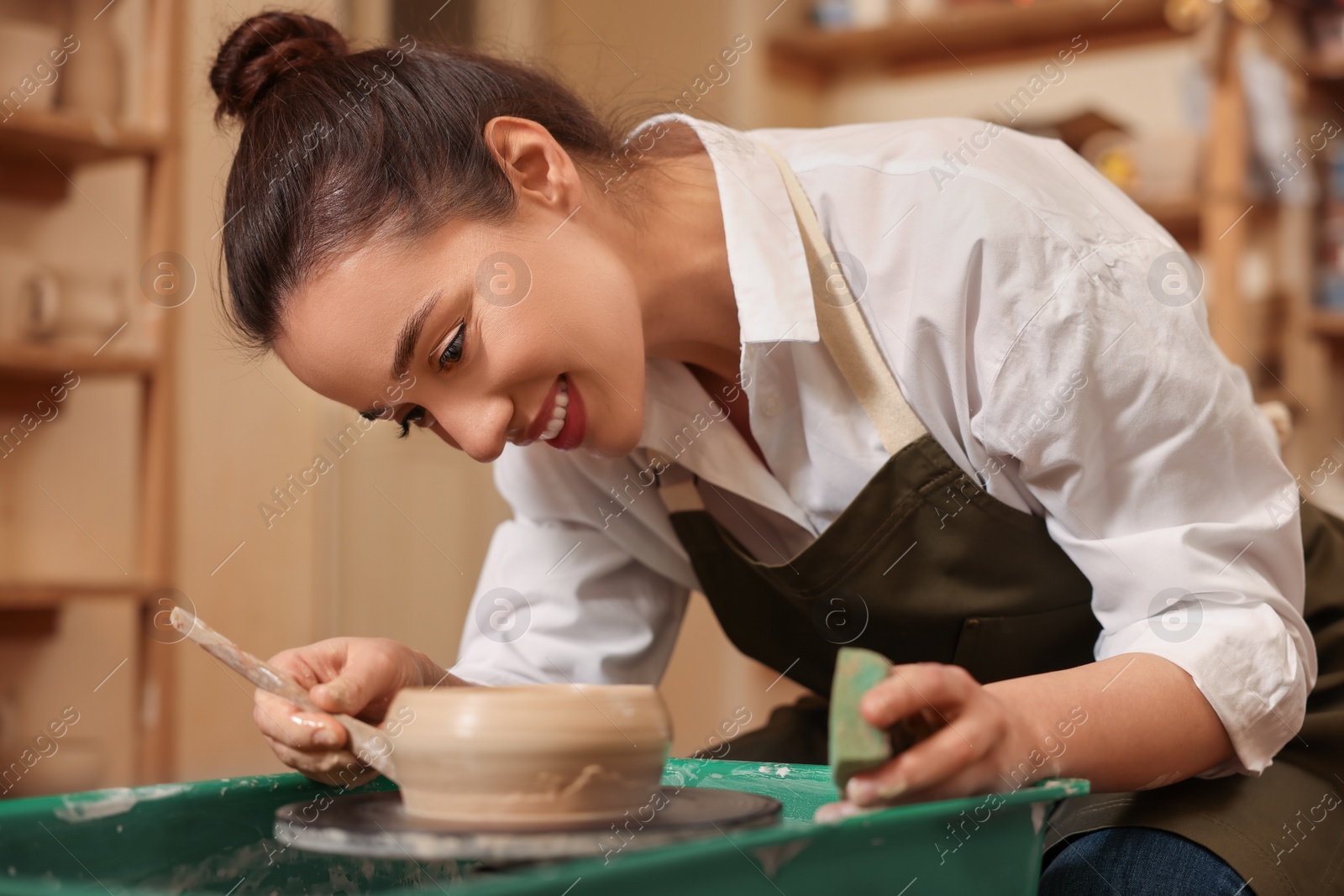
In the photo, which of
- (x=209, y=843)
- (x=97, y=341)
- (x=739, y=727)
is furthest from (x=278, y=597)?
(x=209, y=843)

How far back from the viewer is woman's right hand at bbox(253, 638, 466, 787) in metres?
0.69

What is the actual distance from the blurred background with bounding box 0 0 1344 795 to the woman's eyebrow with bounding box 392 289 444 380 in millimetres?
907

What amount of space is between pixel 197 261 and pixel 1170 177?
1838 mm

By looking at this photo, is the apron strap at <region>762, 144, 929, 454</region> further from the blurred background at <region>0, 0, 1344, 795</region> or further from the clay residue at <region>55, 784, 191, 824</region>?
the blurred background at <region>0, 0, 1344, 795</region>

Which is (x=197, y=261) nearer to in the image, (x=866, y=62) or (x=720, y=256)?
(x=720, y=256)

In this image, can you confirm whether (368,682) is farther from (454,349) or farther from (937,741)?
(937,741)

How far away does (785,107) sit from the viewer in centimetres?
329

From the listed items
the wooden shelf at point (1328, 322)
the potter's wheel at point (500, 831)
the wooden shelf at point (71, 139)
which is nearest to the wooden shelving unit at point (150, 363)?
the wooden shelf at point (71, 139)

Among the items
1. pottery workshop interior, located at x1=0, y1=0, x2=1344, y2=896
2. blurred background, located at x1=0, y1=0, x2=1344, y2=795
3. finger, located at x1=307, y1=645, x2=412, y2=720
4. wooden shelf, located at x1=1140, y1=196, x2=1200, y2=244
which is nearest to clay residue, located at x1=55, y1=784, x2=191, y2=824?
pottery workshop interior, located at x1=0, y1=0, x2=1344, y2=896

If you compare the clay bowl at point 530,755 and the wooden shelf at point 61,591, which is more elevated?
the clay bowl at point 530,755

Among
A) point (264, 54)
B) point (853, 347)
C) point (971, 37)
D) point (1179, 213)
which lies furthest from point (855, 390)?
point (971, 37)

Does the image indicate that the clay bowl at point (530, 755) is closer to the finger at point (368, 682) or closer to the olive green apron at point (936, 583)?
the finger at point (368, 682)

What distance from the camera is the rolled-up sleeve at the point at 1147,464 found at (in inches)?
30.8

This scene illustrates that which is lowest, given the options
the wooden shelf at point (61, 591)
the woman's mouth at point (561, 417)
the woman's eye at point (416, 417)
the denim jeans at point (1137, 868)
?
the wooden shelf at point (61, 591)
